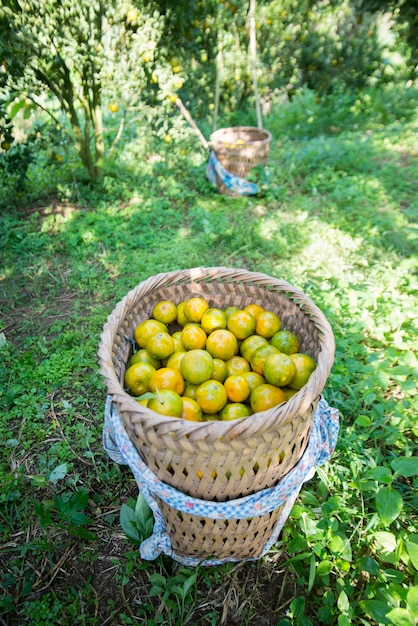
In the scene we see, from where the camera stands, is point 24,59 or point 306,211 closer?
point 24,59

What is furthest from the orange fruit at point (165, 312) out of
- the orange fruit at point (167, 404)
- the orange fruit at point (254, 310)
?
the orange fruit at point (167, 404)

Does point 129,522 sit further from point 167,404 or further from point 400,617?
point 400,617

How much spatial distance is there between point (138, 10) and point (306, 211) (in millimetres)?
2848

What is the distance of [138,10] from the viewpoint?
14.0ft

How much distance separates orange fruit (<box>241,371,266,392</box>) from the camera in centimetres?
174

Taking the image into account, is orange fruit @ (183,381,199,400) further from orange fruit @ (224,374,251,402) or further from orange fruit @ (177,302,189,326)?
orange fruit @ (177,302,189,326)

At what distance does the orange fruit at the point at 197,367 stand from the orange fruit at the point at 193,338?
7.9 inches

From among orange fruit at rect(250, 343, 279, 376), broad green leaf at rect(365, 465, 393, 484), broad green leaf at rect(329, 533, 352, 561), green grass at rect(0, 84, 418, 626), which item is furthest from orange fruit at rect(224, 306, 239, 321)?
broad green leaf at rect(329, 533, 352, 561)

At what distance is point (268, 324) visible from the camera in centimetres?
Result: 196

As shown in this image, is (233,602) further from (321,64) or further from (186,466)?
(321,64)

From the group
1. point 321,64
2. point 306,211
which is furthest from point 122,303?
point 321,64

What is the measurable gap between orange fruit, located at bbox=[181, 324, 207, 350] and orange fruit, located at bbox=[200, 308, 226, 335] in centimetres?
7

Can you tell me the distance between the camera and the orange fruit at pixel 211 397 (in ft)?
5.24

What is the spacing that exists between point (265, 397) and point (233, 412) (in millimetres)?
143
